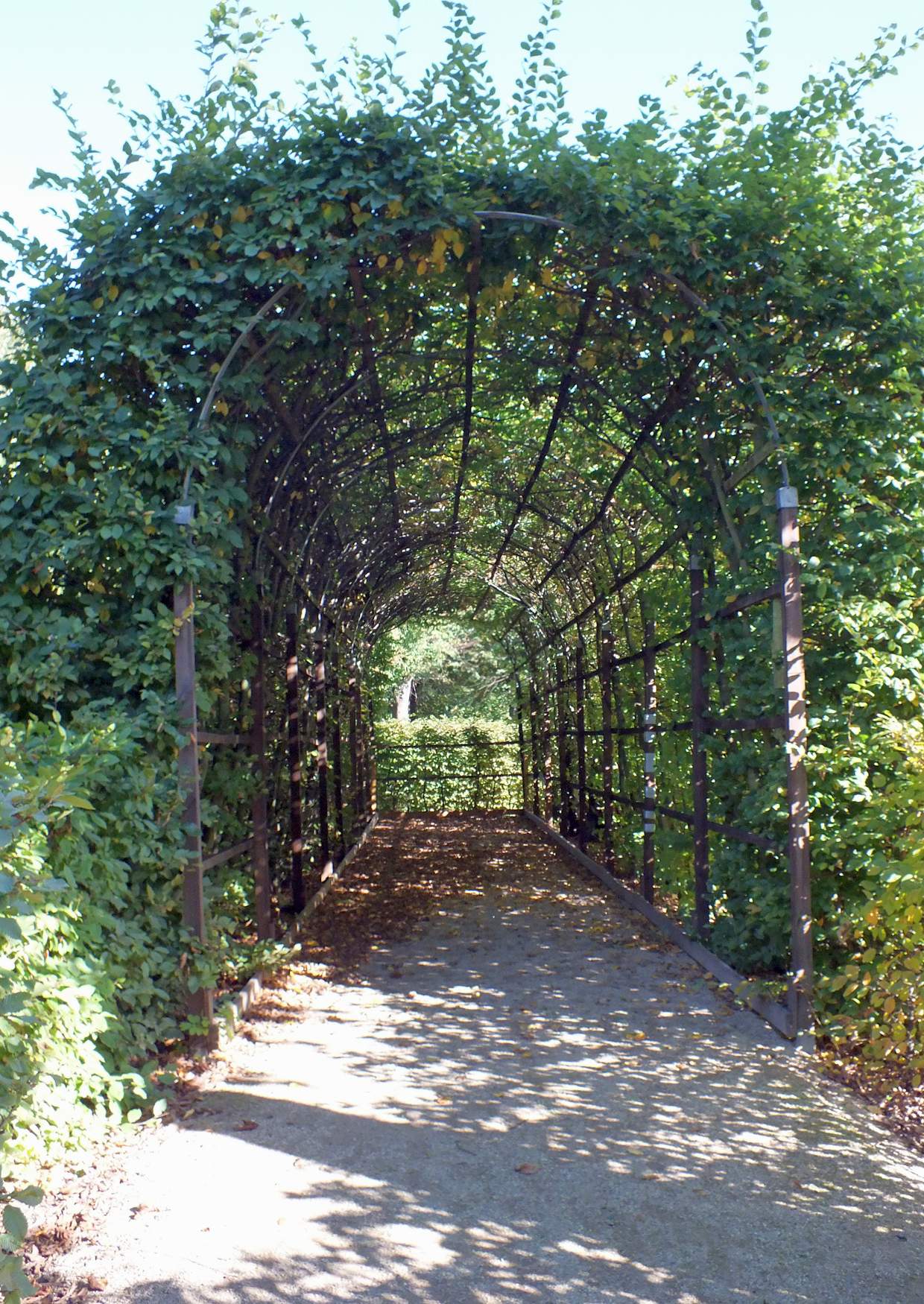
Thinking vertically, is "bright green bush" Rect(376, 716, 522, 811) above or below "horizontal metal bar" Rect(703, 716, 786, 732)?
below

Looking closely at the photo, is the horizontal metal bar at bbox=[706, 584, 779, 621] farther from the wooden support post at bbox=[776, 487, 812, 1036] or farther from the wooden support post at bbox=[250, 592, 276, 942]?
the wooden support post at bbox=[250, 592, 276, 942]

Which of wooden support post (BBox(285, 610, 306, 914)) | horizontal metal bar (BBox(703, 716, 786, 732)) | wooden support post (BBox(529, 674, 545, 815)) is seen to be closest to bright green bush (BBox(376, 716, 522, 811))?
wooden support post (BBox(529, 674, 545, 815))

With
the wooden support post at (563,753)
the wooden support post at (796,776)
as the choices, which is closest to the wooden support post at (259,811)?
the wooden support post at (796,776)

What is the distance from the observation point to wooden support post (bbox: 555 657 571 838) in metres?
16.9

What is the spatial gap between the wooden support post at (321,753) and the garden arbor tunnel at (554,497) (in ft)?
0.13

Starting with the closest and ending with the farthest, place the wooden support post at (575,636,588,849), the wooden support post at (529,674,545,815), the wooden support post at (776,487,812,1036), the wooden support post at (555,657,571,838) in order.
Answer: the wooden support post at (776,487,812,1036) < the wooden support post at (575,636,588,849) < the wooden support post at (555,657,571,838) < the wooden support post at (529,674,545,815)

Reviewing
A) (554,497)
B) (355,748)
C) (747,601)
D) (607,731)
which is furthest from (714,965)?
(355,748)

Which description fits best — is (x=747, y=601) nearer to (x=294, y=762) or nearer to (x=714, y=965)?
(x=714, y=965)

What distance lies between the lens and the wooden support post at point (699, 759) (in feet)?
25.9

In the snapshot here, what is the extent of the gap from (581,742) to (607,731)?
2215mm

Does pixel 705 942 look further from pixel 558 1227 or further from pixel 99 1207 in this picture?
pixel 99 1207

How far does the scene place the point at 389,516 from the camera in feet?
47.0

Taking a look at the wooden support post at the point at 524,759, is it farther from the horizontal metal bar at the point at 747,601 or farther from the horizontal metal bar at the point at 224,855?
the horizontal metal bar at the point at 224,855

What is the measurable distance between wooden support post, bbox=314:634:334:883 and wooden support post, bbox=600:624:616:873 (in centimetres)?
299
